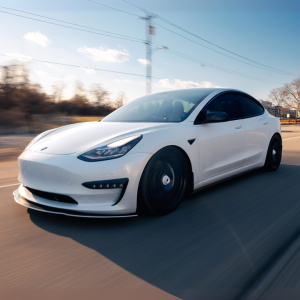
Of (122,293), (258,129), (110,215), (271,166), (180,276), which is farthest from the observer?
(271,166)

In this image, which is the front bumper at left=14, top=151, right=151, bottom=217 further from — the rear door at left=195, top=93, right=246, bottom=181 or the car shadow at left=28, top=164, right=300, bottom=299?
the rear door at left=195, top=93, right=246, bottom=181

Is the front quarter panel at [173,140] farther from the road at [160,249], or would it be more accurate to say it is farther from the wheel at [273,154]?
the wheel at [273,154]

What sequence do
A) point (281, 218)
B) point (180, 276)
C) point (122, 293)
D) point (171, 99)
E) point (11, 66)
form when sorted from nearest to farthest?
point (122, 293), point (180, 276), point (281, 218), point (171, 99), point (11, 66)

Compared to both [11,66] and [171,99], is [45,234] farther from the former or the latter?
[11,66]

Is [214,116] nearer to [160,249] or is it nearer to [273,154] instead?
[160,249]

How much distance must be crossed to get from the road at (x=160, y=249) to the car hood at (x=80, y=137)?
0.70 meters

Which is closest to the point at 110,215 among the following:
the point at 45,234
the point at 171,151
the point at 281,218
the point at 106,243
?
the point at 106,243

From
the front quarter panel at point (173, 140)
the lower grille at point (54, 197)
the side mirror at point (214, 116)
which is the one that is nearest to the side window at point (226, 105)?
the side mirror at point (214, 116)

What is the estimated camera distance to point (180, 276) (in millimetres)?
2158

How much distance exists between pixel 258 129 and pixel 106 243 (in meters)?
3.26

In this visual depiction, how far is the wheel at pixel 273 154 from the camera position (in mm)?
5415

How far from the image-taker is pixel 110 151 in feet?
9.67

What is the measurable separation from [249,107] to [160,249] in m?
3.22

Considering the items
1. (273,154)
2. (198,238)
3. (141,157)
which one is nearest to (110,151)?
(141,157)
